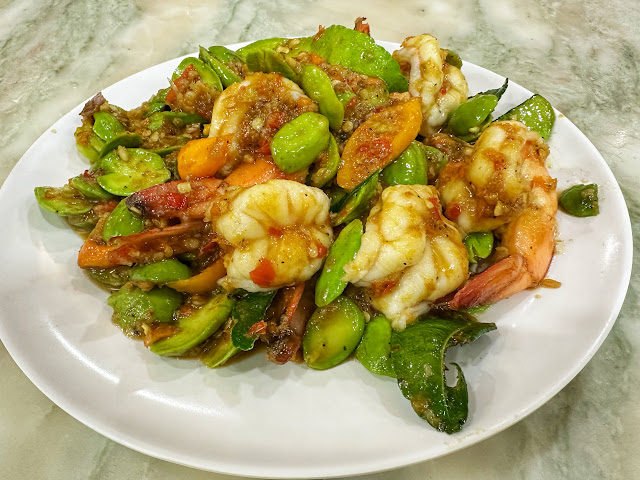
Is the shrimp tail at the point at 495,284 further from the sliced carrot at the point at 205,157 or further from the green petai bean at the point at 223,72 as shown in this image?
the green petai bean at the point at 223,72

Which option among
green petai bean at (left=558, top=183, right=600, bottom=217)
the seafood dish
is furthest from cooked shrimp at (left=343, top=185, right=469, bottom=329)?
green petai bean at (left=558, top=183, right=600, bottom=217)

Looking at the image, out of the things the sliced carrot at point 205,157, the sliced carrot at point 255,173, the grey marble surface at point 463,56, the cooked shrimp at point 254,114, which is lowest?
the grey marble surface at point 463,56

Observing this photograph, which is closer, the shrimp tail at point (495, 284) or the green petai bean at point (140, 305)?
the shrimp tail at point (495, 284)

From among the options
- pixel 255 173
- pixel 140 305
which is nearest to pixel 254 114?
pixel 255 173

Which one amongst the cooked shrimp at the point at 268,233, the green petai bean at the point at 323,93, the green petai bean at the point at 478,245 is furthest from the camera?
the green petai bean at the point at 323,93

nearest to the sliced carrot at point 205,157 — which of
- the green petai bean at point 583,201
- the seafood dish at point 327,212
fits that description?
the seafood dish at point 327,212

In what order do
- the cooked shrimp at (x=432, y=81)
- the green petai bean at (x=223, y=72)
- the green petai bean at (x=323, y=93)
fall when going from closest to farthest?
the green petai bean at (x=323, y=93), the cooked shrimp at (x=432, y=81), the green petai bean at (x=223, y=72)
